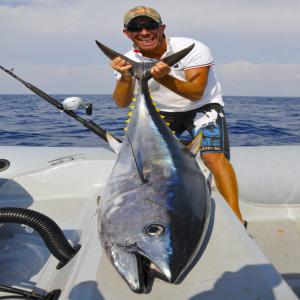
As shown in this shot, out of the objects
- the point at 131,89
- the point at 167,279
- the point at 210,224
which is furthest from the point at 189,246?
the point at 131,89

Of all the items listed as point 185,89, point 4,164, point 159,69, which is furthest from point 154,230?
point 4,164

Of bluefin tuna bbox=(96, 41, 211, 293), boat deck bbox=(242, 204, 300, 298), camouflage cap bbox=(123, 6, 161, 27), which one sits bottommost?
boat deck bbox=(242, 204, 300, 298)

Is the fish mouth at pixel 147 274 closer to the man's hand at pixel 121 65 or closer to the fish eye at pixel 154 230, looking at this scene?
the fish eye at pixel 154 230

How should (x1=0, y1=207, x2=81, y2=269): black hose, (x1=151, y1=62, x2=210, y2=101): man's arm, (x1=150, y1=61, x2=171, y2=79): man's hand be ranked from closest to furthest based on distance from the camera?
1. (x1=0, y1=207, x2=81, y2=269): black hose
2. (x1=150, y1=61, x2=171, y2=79): man's hand
3. (x1=151, y1=62, x2=210, y2=101): man's arm

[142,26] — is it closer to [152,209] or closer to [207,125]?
[207,125]

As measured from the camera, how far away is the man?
2.71m

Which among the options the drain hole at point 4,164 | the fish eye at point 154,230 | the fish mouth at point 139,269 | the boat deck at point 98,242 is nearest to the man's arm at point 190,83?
the boat deck at point 98,242

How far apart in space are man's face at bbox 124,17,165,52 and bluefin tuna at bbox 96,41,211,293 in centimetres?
100

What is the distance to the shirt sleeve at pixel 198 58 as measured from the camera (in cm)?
285

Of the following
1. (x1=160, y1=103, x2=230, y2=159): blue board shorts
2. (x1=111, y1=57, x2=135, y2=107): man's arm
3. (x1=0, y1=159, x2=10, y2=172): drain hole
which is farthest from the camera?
(x1=0, y1=159, x2=10, y2=172): drain hole

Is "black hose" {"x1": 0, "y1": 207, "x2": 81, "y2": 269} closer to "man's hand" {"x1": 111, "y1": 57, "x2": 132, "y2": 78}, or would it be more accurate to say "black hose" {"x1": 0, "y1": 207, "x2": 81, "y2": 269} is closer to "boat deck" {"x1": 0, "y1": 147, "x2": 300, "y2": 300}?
"boat deck" {"x1": 0, "y1": 147, "x2": 300, "y2": 300}

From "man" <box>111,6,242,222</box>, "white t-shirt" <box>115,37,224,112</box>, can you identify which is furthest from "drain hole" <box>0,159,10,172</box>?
"white t-shirt" <box>115,37,224,112</box>

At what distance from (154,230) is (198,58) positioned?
1.91m

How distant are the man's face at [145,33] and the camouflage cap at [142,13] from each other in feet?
0.11
